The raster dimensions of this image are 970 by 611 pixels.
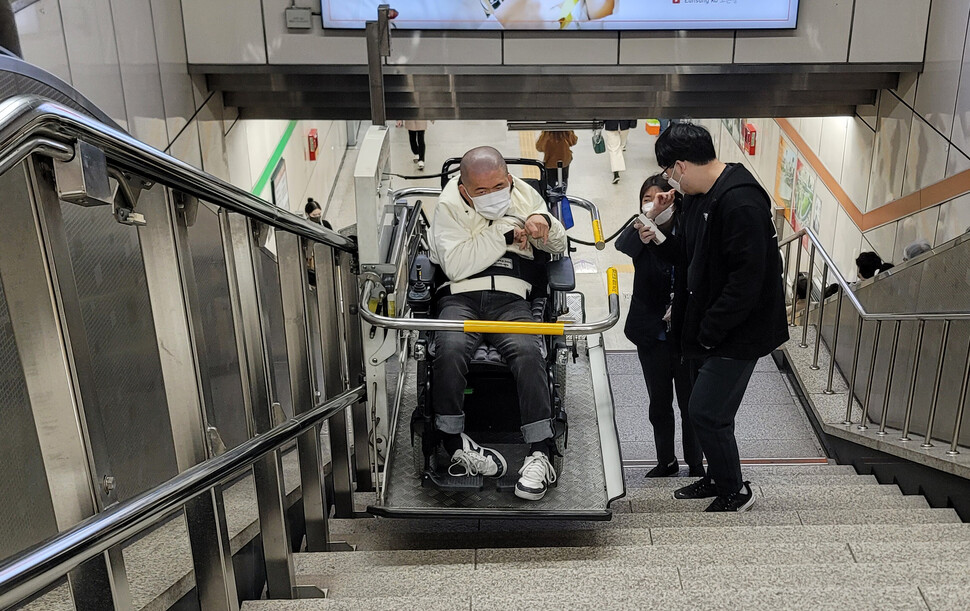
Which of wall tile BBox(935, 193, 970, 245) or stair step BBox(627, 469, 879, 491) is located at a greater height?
wall tile BBox(935, 193, 970, 245)

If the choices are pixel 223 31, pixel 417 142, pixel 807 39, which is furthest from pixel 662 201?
pixel 417 142

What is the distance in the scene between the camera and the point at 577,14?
614 centimetres

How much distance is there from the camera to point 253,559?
281cm

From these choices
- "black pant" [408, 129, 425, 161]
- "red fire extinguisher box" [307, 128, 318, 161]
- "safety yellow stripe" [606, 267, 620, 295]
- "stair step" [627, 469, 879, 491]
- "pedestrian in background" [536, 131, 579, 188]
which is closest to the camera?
"safety yellow stripe" [606, 267, 620, 295]

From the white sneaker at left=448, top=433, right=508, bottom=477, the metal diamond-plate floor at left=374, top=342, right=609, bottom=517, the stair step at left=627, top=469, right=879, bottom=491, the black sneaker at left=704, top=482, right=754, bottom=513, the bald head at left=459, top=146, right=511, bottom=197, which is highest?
the bald head at left=459, top=146, right=511, bottom=197

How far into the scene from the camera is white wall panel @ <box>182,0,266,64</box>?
19.7 ft

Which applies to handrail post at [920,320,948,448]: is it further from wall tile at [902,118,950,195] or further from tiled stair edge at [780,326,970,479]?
wall tile at [902,118,950,195]

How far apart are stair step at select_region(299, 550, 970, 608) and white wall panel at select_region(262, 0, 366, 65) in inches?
168

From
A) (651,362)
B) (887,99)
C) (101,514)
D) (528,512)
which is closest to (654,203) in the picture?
(651,362)

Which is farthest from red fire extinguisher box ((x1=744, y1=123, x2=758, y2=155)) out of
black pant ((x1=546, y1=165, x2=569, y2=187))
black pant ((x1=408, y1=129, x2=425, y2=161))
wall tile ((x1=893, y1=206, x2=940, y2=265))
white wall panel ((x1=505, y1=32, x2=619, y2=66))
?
white wall panel ((x1=505, y1=32, x2=619, y2=66))

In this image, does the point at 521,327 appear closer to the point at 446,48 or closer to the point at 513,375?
the point at 513,375

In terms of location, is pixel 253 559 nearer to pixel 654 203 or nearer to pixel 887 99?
pixel 654 203

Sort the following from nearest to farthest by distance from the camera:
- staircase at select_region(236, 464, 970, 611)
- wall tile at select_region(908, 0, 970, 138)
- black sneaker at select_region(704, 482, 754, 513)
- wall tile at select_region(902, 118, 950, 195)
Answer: staircase at select_region(236, 464, 970, 611), black sneaker at select_region(704, 482, 754, 513), wall tile at select_region(908, 0, 970, 138), wall tile at select_region(902, 118, 950, 195)

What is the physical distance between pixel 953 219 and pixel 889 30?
56.7 inches
